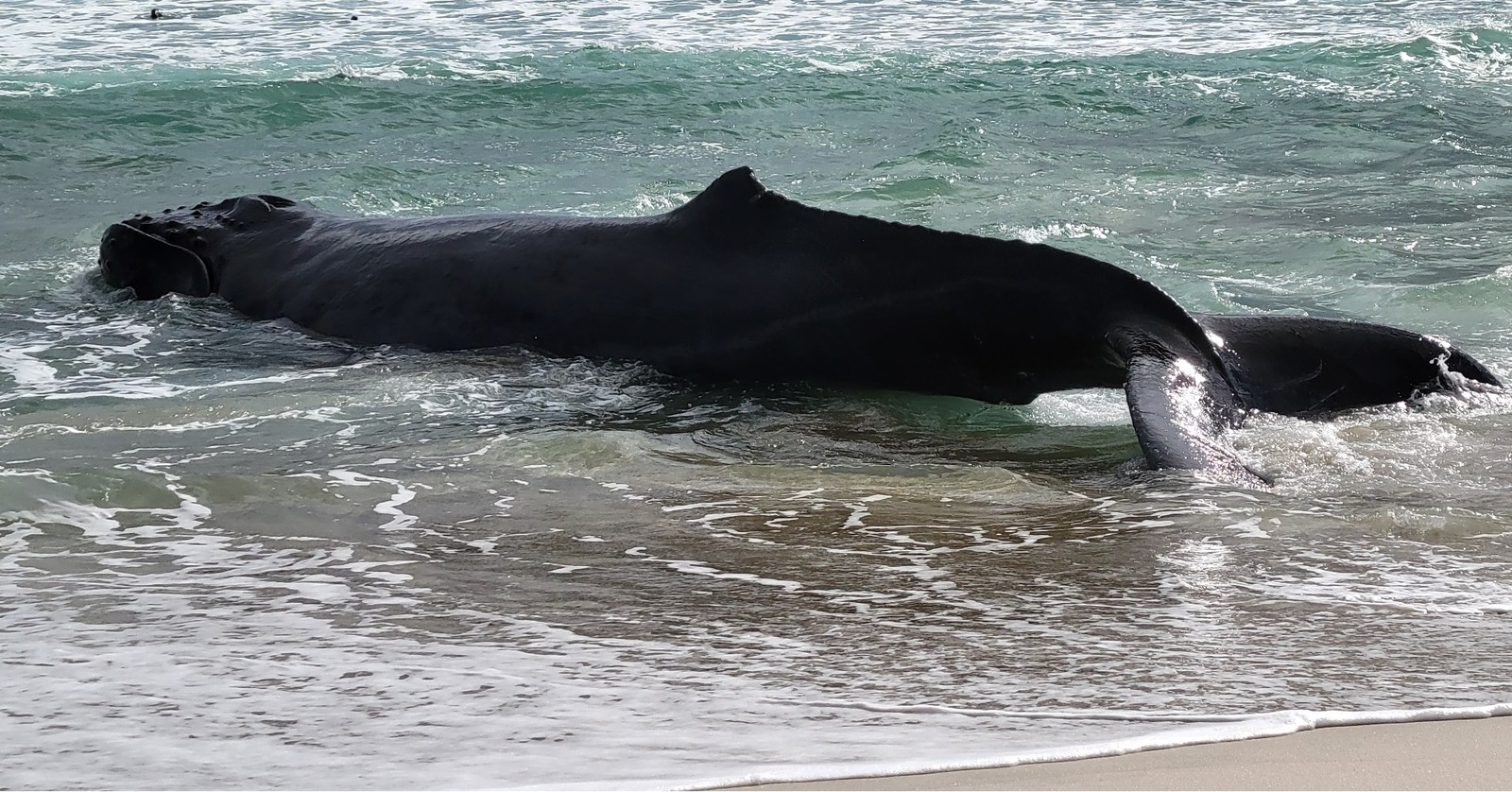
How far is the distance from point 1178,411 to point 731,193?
1.91 metres

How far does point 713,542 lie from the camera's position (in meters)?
4.28

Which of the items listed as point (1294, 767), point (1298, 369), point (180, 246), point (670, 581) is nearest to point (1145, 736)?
point (1294, 767)

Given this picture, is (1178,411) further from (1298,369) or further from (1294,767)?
(1294,767)

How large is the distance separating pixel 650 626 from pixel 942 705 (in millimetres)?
767

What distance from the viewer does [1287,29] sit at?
25.7 m

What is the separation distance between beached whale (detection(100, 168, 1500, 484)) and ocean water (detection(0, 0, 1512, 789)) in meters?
0.14

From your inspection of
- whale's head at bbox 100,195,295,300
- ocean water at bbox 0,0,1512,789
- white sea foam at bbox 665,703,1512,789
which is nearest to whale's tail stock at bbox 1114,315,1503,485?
ocean water at bbox 0,0,1512,789

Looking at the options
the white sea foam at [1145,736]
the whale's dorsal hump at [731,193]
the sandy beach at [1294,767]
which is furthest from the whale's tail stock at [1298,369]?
the sandy beach at [1294,767]

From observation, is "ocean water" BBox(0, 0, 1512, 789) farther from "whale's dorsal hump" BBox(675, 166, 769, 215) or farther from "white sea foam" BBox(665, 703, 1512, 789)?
"whale's dorsal hump" BBox(675, 166, 769, 215)

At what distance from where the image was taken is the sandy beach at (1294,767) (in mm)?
2486

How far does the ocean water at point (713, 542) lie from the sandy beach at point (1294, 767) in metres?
0.06

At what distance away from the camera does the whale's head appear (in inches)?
322

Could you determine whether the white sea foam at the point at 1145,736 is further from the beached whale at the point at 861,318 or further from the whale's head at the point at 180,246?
the whale's head at the point at 180,246

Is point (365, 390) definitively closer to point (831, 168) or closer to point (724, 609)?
point (724, 609)
